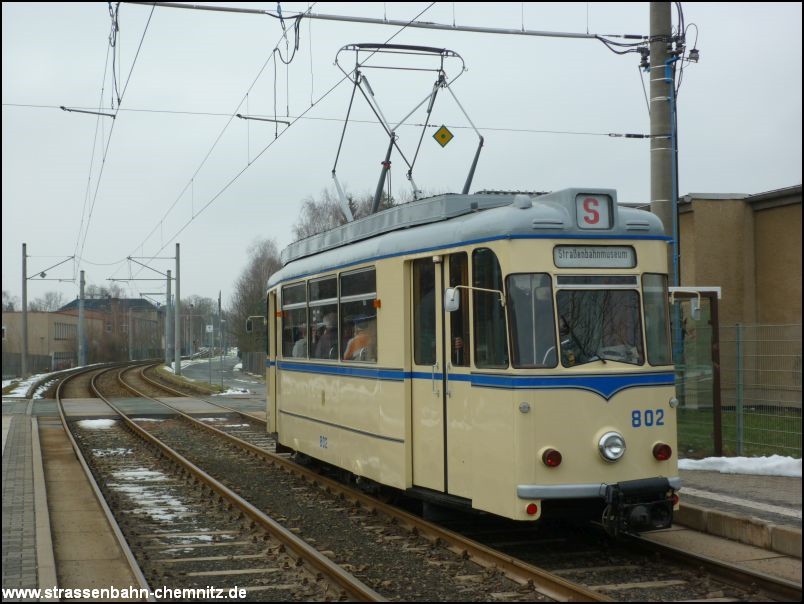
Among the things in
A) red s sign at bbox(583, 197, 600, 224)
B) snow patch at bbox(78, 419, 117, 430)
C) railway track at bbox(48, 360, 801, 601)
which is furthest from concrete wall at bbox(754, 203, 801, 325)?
snow patch at bbox(78, 419, 117, 430)

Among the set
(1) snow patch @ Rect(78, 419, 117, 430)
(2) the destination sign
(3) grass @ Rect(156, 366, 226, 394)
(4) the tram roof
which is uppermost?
(4) the tram roof

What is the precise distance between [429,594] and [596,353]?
7.94 ft

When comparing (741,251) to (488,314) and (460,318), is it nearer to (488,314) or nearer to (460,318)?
(460,318)

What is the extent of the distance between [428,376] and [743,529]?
10.2 feet

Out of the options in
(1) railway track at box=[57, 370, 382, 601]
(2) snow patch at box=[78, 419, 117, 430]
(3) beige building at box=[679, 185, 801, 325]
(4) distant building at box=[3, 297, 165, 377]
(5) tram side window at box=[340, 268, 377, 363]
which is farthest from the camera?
(4) distant building at box=[3, 297, 165, 377]

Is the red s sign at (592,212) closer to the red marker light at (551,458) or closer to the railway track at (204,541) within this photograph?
the red marker light at (551,458)

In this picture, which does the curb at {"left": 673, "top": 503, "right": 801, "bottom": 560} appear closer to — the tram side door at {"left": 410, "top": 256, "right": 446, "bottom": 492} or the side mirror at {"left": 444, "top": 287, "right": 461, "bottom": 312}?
the tram side door at {"left": 410, "top": 256, "right": 446, "bottom": 492}

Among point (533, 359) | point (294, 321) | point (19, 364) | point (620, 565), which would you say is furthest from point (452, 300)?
point (19, 364)

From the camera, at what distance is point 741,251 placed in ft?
70.7

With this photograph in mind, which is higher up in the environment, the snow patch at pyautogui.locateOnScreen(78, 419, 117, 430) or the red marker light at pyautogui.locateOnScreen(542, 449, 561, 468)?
the red marker light at pyautogui.locateOnScreen(542, 449, 561, 468)

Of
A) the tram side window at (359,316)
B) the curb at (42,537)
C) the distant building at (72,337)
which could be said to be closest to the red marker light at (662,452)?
the tram side window at (359,316)

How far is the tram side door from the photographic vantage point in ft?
29.5

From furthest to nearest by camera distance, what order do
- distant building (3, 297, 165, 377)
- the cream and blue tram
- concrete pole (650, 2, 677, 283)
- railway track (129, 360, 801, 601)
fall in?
distant building (3, 297, 165, 377), concrete pole (650, 2, 677, 283), the cream and blue tram, railway track (129, 360, 801, 601)

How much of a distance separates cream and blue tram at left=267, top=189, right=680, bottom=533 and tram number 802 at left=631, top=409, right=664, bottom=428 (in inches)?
0.5
